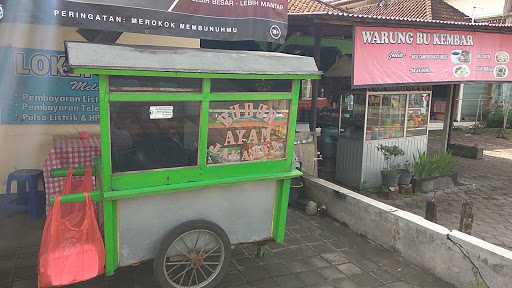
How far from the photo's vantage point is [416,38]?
6883 millimetres

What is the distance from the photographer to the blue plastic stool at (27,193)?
5.27 metres

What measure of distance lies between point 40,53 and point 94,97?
878mm

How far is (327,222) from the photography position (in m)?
5.70

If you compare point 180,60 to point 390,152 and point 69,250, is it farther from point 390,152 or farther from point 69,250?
point 390,152

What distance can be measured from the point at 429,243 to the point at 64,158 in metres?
4.29

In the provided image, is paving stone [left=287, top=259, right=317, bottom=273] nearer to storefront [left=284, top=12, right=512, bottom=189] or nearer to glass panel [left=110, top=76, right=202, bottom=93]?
glass panel [left=110, top=76, right=202, bottom=93]

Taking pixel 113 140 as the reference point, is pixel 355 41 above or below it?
above

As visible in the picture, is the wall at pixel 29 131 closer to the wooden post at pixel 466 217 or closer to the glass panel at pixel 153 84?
the glass panel at pixel 153 84

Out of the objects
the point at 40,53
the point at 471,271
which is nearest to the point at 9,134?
the point at 40,53

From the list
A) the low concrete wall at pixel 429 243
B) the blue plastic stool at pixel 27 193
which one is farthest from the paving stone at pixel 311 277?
the blue plastic stool at pixel 27 193

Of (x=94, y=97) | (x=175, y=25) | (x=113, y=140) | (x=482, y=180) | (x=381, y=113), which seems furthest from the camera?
(x=482, y=180)

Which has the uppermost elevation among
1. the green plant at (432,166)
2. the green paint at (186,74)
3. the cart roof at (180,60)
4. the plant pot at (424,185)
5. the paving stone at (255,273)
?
the cart roof at (180,60)

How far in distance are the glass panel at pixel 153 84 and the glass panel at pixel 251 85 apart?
0.63 feet

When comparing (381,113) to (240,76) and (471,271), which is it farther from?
(240,76)
